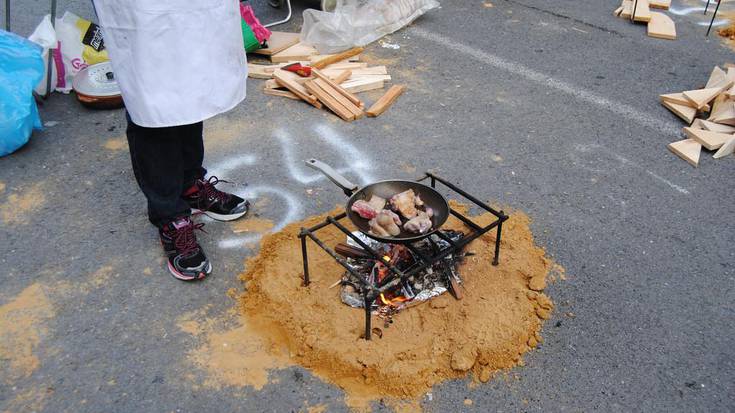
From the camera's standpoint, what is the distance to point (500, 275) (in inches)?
126

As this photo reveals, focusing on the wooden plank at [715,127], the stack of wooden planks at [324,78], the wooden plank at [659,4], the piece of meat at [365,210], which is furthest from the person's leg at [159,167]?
the wooden plank at [659,4]

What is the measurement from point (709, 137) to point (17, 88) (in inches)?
205

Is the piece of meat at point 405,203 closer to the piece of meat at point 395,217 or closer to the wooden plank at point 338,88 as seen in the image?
the piece of meat at point 395,217

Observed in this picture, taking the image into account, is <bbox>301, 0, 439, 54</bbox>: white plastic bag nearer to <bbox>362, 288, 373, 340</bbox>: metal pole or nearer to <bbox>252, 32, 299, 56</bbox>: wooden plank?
<bbox>252, 32, 299, 56</bbox>: wooden plank

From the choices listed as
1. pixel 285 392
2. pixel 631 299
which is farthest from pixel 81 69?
pixel 631 299

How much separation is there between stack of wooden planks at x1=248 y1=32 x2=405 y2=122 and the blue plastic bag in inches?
72.1

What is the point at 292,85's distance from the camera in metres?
5.10

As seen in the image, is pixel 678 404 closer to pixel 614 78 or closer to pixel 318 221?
pixel 318 221

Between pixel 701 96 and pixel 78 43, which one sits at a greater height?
pixel 78 43

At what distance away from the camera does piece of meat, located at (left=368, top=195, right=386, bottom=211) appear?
3078 mm

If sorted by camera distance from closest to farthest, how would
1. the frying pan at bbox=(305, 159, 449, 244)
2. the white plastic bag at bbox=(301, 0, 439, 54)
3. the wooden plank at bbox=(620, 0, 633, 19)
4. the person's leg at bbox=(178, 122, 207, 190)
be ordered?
1. the frying pan at bbox=(305, 159, 449, 244)
2. the person's leg at bbox=(178, 122, 207, 190)
3. the white plastic bag at bbox=(301, 0, 439, 54)
4. the wooden plank at bbox=(620, 0, 633, 19)

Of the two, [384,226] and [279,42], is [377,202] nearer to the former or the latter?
[384,226]

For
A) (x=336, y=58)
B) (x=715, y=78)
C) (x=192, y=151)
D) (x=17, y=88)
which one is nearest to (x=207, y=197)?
(x=192, y=151)

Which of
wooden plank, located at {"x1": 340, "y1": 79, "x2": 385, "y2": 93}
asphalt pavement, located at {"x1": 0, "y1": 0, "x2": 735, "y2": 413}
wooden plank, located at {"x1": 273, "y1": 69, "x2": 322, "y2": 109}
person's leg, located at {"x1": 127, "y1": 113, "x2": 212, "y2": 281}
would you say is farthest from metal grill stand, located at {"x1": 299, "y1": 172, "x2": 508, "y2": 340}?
wooden plank, located at {"x1": 340, "y1": 79, "x2": 385, "y2": 93}
